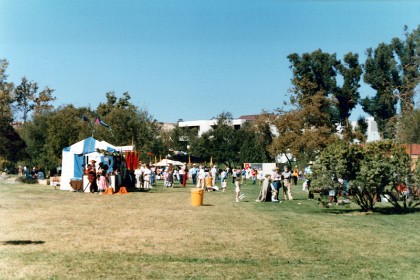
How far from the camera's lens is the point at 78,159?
3456 centimetres

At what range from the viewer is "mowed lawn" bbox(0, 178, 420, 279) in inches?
361

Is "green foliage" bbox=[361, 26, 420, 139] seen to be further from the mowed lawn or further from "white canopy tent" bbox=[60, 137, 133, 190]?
the mowed lawn

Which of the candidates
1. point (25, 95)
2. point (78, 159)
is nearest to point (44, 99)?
point (25, 95)

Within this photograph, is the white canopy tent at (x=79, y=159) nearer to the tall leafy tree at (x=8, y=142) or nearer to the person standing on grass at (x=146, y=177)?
the person standing on grass at (x=146, y=177)

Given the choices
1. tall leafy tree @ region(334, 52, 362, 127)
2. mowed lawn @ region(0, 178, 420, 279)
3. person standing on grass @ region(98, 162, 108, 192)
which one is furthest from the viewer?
tall leafy tree @ region(334, 52, 362, 127)

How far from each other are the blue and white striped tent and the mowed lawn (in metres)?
14.9

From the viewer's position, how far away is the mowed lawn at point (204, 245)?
361 inches

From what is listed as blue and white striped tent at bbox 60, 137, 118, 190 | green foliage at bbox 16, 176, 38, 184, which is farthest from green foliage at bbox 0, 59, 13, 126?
blue and white striped tent at bbox 60, 137, 118, 190

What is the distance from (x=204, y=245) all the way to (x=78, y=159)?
24.0m

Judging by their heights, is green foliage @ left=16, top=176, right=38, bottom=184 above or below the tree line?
below

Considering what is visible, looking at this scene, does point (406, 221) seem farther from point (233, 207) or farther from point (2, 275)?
point (2, 275)

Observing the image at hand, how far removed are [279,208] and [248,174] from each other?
129 ft

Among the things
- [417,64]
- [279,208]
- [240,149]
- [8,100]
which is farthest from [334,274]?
[240,149]

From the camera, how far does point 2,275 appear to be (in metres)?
8.47
